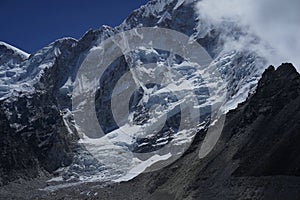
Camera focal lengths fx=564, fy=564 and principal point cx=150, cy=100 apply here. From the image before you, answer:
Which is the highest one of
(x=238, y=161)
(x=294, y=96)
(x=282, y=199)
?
(x=294, y=96)

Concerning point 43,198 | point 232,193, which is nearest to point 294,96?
point 232,193

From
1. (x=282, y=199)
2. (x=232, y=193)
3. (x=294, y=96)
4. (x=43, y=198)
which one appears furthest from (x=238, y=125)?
(x=43, y=198)

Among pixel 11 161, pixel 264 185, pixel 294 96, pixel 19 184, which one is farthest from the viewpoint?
pixel 11 161

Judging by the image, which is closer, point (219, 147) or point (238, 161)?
point (238, 161)

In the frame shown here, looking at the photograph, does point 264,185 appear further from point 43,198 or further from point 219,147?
point 43,198

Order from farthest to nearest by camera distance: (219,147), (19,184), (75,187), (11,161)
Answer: (11,161) → (19,184) → (75,187) → (219,147)

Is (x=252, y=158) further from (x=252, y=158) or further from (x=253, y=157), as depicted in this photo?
(x=253, y=157)

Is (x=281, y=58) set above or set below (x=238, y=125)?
above

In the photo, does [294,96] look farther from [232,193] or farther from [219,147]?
[232,193]

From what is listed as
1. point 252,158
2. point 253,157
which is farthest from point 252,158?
point 253,157
